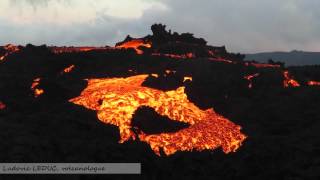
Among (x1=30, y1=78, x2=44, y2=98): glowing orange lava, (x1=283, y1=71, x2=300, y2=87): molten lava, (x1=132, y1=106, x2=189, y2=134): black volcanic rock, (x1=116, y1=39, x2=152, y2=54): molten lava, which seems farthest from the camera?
(x1=116, y1=39, x2=152, y2=54): molten lava

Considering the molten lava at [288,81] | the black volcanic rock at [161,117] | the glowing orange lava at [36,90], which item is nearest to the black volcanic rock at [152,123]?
the black volcanic rock at [161,117]

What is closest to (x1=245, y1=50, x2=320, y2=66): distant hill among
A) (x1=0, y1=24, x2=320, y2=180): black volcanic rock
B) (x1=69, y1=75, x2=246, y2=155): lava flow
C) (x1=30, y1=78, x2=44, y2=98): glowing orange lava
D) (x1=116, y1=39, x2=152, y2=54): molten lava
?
(x1=116, y1=39, x2=152, y2=54): molten lava

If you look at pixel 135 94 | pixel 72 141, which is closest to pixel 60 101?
Result: pixel 135 94

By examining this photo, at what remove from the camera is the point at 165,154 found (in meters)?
21.8

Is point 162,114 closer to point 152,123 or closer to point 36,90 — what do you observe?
point 152,123

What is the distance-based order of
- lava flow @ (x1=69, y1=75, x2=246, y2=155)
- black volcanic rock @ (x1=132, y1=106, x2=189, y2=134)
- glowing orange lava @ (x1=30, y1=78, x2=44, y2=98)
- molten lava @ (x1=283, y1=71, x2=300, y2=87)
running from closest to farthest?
lava flow @ (x1=69, y1=75, x2=246, y2=155)
black volcanic rock @ (x1=132, y1=106, x2=189, y2=134)
glowing orange lava @ (x1=30, y1=78, x2=44, y2=98)
molten lava @ (x1=283, y1=71, x2=300, y2=87)

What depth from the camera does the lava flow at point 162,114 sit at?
75.9 feet

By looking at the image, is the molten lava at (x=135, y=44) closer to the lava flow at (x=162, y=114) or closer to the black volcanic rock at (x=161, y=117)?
the black volcanic rock at (x=161, y=117)

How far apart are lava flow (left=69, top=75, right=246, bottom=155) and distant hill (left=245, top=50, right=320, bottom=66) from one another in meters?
140

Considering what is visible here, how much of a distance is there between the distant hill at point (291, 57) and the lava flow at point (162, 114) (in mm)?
140223

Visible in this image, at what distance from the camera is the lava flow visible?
23.1 meters

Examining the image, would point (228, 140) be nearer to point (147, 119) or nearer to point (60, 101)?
point (147, 119)

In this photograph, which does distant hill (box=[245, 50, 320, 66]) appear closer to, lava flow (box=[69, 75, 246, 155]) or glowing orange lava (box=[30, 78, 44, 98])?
lava flow (box=[69, 75, 246, 155])

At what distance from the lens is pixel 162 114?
25.5m
